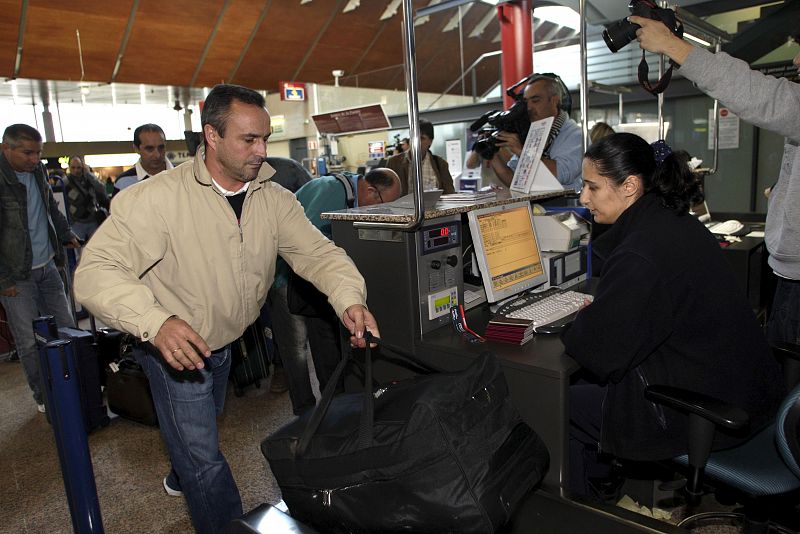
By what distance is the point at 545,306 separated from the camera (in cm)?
193

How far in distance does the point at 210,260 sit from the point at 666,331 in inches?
47.5

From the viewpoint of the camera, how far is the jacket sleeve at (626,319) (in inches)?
53.9

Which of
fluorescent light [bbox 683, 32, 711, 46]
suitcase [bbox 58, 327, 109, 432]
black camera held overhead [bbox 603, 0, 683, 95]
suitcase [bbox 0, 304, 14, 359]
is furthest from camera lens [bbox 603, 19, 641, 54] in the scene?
suitcase [bbox 0, 304, 14, 359]

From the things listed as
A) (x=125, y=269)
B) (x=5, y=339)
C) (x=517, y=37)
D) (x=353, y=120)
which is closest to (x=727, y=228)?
(x=517, y=37)

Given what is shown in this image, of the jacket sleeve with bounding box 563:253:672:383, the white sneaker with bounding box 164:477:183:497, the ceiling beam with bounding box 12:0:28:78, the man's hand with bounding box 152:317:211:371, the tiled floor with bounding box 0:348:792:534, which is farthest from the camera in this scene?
the ceiling beam with bounding box 12:0:28:78

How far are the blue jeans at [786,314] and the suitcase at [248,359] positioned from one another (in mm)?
2479

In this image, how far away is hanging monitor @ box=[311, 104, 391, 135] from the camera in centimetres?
831

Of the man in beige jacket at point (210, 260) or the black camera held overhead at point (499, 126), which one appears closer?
the man in beige jacket at point (210, 260)

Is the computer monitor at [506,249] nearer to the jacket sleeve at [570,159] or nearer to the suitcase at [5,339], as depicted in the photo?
the jacket sleeve at [570,159]

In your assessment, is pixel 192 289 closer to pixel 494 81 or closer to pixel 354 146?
pixel 494 81

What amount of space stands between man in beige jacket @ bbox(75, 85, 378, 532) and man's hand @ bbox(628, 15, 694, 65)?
112 cm

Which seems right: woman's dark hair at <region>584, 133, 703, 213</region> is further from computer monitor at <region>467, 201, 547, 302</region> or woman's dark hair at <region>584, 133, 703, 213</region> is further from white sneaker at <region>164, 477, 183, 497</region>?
white sneaker at <region>164, 477, 183, 497</region>

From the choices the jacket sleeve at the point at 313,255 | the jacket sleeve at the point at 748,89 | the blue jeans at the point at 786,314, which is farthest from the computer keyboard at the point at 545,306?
the jacket sleeve at the point at 748,89

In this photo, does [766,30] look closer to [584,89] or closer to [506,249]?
[584,89]
